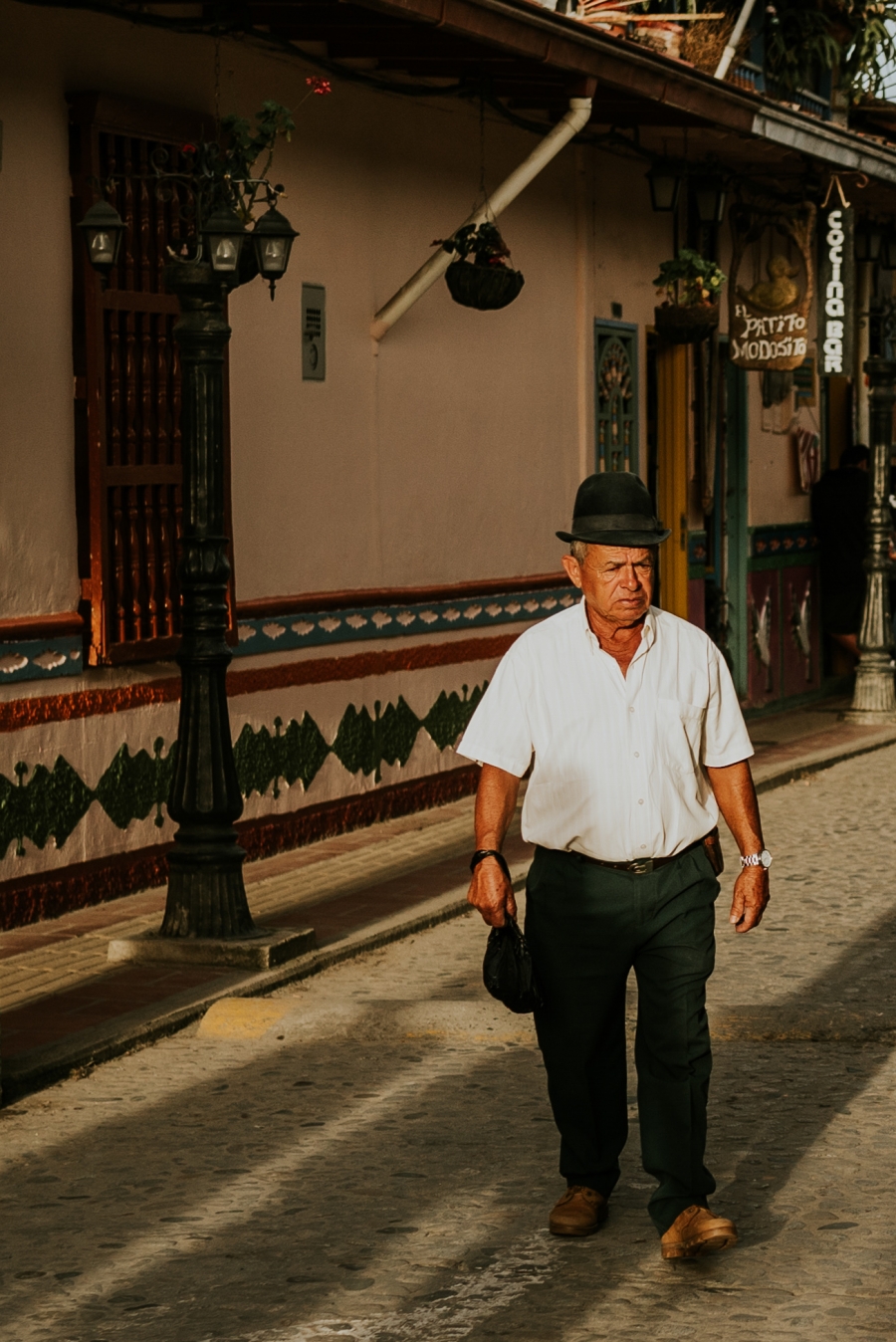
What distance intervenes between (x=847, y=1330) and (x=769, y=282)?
1353 centimetres

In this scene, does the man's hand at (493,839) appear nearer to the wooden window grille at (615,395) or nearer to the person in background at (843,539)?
the wooden window grille at (615,395)

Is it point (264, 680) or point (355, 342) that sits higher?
point (355, 342)

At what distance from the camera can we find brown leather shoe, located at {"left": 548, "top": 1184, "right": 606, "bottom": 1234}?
5402 mm

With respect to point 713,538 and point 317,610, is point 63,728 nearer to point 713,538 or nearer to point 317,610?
point 317,610

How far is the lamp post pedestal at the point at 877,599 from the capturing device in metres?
17.9

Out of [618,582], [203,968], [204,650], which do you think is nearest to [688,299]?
[204,650]

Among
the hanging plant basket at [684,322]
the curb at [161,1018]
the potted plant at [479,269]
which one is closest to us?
the curb at [161,1018]

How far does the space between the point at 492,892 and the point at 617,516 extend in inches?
36.4

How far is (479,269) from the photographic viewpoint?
40.4ft

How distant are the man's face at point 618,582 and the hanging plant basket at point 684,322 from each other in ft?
35.3

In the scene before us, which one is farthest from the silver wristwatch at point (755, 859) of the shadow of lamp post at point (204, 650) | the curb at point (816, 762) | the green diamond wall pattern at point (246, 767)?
the curb at point (816, 762)

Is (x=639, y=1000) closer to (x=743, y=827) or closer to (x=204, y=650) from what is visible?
(x=743, y=827)

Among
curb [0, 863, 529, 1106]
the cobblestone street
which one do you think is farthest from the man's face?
curb [0, 863, 529, 1106]

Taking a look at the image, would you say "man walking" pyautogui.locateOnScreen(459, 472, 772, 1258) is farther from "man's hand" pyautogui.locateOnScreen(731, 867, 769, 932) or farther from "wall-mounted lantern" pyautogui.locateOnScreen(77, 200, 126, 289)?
"wall-mounted lantern" pyautogui.locateOnScreen(77, 200, 126, 289)
